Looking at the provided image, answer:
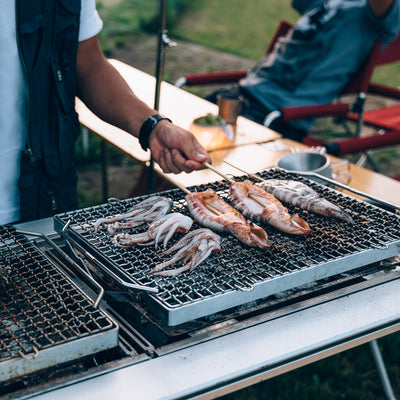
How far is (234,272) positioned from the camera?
5.49ft

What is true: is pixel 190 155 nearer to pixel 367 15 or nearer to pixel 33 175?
pixel 33 175

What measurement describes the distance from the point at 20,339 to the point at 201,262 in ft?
1.89

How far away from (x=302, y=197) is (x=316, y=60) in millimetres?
3404

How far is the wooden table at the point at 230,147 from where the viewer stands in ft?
10.2

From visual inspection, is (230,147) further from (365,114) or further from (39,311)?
(365,114)

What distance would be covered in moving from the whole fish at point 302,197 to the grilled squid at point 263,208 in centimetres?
7

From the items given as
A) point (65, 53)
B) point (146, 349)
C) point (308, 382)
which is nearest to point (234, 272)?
point (146, 349)

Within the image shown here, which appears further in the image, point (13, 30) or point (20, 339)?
point (13, 30)

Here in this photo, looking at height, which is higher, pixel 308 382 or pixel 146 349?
pixel 146 349

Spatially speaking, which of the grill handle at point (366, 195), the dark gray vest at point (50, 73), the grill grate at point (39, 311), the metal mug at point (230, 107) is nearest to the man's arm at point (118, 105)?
the dark gray vest at point (50, 73)

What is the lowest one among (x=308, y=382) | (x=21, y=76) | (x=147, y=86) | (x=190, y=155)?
(x=308, y=382)

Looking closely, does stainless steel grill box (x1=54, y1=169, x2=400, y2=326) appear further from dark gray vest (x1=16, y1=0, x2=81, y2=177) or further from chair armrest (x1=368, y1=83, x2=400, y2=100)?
chair armrest (x1=368, y1=83, x2=400, y2=100)

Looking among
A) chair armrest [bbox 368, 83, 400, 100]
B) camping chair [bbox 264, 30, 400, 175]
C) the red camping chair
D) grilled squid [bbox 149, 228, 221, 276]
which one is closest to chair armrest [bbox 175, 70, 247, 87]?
the red camping chair

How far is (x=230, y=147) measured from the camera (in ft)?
11.8
